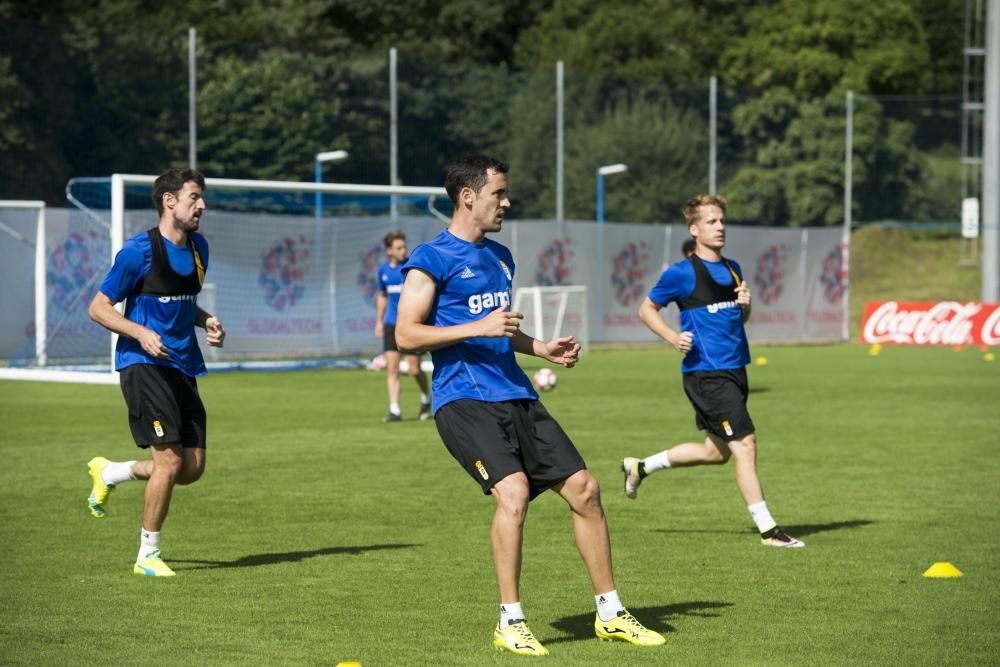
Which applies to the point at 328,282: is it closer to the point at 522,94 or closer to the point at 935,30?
the point at 522,94

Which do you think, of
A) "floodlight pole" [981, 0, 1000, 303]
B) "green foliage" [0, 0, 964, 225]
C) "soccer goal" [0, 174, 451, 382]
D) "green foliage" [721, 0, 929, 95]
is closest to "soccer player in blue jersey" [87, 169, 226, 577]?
"soccer goal" [0, 174, 451, 382]

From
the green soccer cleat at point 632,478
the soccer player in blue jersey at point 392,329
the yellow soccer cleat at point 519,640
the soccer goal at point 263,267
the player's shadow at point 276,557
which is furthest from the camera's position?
the soccer goal at point 263,267

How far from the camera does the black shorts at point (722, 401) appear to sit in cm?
983

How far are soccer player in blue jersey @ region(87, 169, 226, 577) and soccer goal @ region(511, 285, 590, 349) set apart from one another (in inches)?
929

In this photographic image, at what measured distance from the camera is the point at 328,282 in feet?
97.4

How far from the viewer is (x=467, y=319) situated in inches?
266

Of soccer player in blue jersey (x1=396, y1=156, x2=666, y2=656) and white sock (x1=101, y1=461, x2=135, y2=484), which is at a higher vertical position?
soccer player in blue jersey (x1=396, y1=156, x2=666, y2=656)

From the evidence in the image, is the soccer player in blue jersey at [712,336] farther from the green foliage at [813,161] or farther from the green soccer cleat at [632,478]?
the green foliage at [813,161]

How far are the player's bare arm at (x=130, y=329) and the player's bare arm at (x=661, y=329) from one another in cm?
313

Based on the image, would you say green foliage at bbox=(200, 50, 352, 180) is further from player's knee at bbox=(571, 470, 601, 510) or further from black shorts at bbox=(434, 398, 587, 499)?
player's knee at bbox=(571, 470, 601, 510)

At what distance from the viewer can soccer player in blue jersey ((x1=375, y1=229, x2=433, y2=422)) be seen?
1728cm

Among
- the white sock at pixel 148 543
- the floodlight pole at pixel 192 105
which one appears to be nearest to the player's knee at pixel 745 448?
the white sock at pixel 148 543

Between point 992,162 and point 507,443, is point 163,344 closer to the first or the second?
point 507,443

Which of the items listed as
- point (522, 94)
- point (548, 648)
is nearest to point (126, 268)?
point (548, 648)
